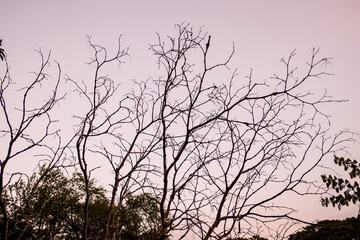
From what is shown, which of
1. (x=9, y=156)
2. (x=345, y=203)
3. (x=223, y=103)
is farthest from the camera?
(x=345, y=203)

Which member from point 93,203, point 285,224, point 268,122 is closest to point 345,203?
point 285,224

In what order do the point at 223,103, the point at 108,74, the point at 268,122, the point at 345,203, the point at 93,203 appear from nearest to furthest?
the point at 223,103 → the point at 268,122 → the point at 108,74 → the point at 345,203 → the point at 93,203

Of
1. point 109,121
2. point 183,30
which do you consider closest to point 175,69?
point 183,30

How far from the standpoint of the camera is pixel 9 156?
192 centimetres

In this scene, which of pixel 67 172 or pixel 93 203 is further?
pixel 93 203

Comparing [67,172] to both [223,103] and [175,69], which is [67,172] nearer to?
[175,69]

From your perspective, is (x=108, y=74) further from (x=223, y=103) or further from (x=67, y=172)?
(x=223, y=103)

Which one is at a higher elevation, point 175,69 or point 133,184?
point 175,69

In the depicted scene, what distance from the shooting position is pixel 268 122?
8.67 ft

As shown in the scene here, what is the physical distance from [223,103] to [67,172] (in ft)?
6.40

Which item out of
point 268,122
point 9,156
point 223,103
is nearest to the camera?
point 9,156

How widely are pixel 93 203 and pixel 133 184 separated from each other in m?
23.9

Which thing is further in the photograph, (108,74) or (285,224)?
(108,74)

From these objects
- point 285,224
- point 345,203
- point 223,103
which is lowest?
point 285,224
